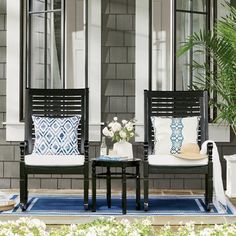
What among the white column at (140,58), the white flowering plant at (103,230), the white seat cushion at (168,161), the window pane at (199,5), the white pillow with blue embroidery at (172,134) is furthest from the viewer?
the window pane at (199,5)

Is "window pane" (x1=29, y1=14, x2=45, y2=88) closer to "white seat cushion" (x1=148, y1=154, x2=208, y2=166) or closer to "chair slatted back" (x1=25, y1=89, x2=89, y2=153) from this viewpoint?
"chair slatted back" (x1=25, y1=89, x2=89, y2=153)

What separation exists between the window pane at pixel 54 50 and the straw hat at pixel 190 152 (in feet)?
6.53

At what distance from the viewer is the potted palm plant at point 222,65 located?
593cm

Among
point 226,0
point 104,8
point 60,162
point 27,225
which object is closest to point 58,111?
point 60,162

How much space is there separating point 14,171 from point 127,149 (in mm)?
1816

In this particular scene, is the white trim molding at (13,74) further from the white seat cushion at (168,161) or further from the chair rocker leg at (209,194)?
the chair rocker leg at (209,194)

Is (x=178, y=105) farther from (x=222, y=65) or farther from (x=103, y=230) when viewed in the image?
(x=103, y=230)

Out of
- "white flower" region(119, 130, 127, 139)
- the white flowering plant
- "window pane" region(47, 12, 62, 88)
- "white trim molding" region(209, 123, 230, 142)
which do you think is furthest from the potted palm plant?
the white flowering plant

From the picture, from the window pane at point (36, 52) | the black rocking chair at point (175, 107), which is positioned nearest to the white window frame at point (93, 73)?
the window pane at point (36, 52)

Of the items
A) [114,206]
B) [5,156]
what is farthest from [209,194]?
[5,156]

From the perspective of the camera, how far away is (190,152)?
5469mm

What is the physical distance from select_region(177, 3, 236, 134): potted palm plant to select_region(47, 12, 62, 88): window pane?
1.52 m

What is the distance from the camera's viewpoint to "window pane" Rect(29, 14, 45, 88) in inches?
273

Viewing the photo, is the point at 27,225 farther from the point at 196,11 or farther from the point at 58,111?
the point at 196,11
